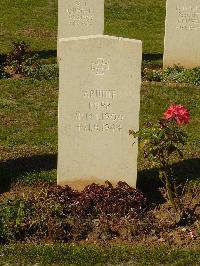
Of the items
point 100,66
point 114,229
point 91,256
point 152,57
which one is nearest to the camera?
point 91,256

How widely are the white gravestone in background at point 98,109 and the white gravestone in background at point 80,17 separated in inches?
253

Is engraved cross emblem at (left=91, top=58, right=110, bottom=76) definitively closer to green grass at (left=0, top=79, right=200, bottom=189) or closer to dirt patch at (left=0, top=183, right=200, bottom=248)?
dirt patch at (left=0, top=183, right=200, bottom=248)

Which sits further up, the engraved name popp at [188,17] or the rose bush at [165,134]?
the engraved name popp at [188,17]

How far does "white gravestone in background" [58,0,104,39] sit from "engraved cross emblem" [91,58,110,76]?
6.45 m

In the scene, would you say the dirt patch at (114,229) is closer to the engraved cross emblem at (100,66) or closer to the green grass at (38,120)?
the green grass at (38,120)

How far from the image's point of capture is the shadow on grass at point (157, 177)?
838cm

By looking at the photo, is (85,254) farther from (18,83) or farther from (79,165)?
(18,83)

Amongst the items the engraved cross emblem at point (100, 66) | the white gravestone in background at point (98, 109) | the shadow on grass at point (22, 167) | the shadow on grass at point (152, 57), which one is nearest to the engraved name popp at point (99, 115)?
the white gravestone in background at point (98, 109)

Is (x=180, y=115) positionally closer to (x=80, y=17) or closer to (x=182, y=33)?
(x=182, y=33)

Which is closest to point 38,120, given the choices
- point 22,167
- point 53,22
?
point 22,167

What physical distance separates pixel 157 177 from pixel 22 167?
1870 mm

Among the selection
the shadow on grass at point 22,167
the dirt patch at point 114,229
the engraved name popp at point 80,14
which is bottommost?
the dirt patch at point 114,229

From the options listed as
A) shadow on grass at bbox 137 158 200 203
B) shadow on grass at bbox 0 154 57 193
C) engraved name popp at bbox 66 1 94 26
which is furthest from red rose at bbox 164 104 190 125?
engraved name popp at bbox 66 1 94 26

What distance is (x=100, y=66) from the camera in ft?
25.1
